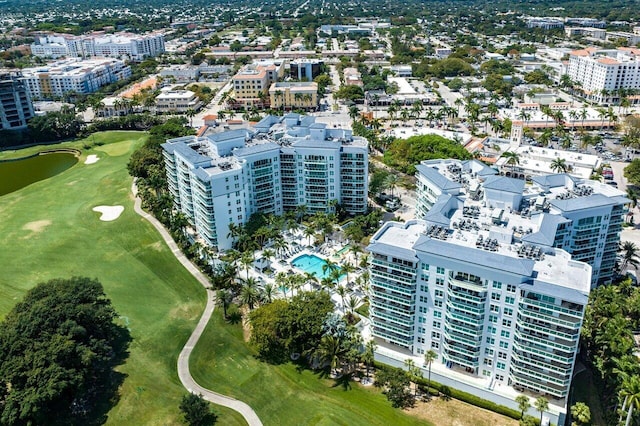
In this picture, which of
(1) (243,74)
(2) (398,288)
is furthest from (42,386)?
(1) (243,74)

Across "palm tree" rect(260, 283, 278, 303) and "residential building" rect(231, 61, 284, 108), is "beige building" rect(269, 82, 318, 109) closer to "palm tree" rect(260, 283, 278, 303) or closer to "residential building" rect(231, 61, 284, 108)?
"residential building" rect(231, 61, 284, 108)

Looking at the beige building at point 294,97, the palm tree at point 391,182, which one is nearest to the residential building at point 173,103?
the beige building at point 294,97

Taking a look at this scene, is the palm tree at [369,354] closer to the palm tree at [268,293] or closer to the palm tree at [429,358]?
the palm tree at [429,358]

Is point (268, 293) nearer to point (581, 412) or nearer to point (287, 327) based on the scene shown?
point (287, 327)

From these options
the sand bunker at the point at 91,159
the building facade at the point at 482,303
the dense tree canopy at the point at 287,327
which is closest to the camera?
the building facade at the point at 482,303

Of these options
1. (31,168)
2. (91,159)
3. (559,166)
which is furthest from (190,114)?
(559,166)

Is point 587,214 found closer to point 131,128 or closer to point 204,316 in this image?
point 204,316
